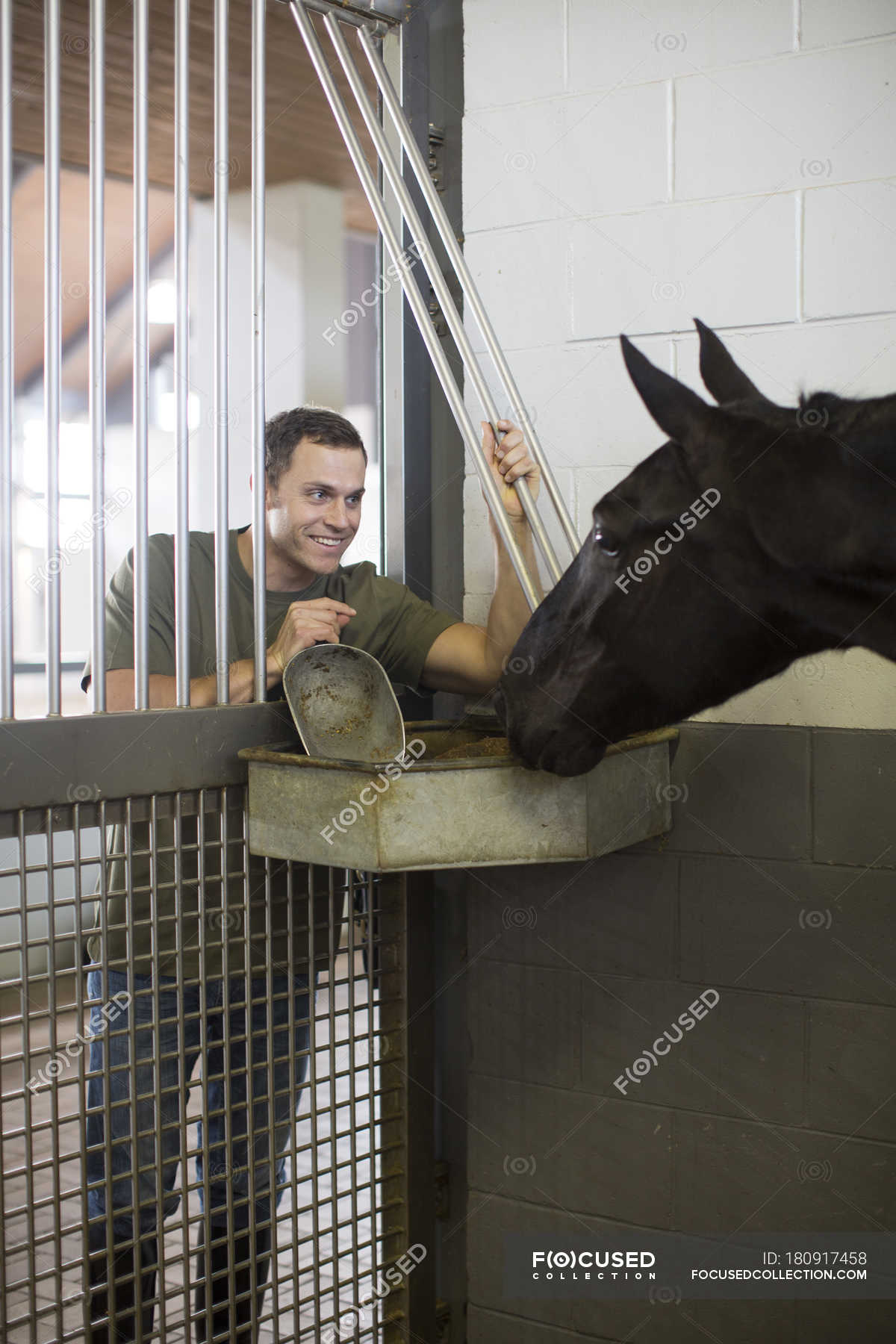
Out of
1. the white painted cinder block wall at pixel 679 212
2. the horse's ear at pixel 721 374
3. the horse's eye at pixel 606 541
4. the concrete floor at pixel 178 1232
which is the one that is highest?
the white painted cinder block wall at pixel 679 212

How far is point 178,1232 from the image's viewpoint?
2736 mm

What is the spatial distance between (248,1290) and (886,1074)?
1.00 m

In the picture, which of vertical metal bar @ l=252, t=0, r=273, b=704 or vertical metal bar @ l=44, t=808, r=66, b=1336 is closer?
vertical metal bar @ l=44, t=808, r=66, b=1336

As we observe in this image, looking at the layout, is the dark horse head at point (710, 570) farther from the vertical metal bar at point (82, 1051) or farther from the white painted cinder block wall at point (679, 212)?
the vertical metal bar at point (82, 1051)

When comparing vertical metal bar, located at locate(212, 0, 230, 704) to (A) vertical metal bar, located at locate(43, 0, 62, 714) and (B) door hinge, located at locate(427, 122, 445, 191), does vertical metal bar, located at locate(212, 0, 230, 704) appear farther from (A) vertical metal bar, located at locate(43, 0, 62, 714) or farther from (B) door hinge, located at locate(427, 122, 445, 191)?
(B) door hinge, located at locate(427, 122, 445, 191)

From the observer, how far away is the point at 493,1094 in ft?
6.85

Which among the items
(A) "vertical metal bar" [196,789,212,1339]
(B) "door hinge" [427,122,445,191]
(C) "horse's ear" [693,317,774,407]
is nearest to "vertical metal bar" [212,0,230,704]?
(A) "vertical metal bar" [196,789,212,1339]

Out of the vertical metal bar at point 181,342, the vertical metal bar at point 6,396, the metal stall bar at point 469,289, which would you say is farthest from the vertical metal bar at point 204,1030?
the metal stall bar at point 469,289

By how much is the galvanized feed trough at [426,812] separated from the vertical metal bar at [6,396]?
13.6 inches

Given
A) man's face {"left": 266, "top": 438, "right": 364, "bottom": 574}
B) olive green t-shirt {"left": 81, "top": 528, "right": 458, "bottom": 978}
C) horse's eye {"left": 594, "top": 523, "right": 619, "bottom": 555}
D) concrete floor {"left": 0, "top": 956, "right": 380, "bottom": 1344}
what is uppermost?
man's face {"left": 266, "top": 438, "right": 364, "bottom": 574}

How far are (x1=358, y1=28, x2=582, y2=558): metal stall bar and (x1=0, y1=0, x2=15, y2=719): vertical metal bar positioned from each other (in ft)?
2.10

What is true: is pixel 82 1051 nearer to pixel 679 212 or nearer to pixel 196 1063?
pixel 196 1063

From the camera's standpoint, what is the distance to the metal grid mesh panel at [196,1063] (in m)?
1.42

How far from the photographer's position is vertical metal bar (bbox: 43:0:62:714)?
1.43 m
